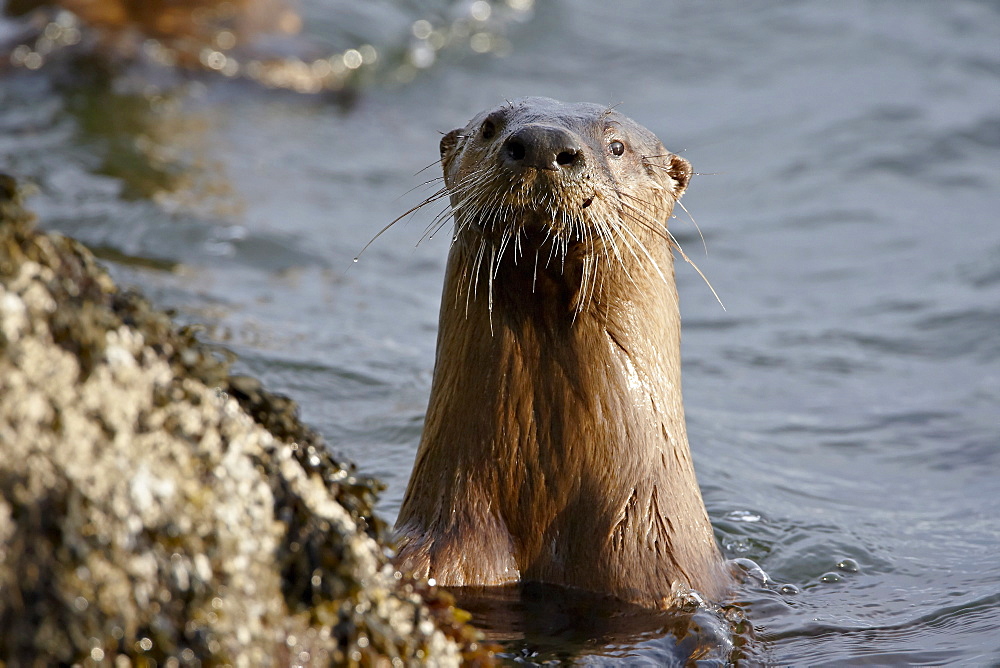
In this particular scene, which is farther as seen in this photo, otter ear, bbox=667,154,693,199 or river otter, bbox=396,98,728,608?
otter ear, bbox=667,154,693,199

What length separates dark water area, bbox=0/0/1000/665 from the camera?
13.8ft

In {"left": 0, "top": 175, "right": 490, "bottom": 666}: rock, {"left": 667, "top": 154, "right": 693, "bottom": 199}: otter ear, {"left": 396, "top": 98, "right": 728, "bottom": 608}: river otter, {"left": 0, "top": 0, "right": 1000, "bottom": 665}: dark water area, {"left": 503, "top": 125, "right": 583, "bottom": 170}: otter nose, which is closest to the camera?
{"left": 0, "top": 175, "right": 490, "bottom": 666}: rock

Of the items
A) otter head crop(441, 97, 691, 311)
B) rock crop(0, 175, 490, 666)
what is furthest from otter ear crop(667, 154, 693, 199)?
rock crop(0, 175, 490, 666)

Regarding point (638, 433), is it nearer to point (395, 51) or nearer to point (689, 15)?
point (395, 51)

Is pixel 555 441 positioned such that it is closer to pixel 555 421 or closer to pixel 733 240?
pixel 555 421

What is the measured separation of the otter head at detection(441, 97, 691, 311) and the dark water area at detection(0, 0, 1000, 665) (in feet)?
2.96

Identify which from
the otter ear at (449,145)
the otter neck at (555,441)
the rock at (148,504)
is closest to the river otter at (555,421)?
the otter neck at (555,441)

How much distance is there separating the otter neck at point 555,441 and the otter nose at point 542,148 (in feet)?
0.94

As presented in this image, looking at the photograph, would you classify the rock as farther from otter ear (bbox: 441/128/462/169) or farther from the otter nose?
otter ear (bbox: 441/128/462/169)

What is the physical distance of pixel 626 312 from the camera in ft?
10.6

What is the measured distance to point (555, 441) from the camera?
315 cm

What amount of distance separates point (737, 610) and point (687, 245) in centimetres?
471

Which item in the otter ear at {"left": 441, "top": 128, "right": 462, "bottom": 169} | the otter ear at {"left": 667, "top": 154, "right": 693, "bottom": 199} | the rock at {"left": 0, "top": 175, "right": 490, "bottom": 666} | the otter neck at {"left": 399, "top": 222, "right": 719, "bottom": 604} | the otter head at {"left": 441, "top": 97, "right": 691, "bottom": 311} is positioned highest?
the otter ear at {"left": 441, "top": 128, "right": 462, "bottom": 169}

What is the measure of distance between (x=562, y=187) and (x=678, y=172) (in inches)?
30.5
